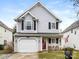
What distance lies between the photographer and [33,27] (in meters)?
45.6

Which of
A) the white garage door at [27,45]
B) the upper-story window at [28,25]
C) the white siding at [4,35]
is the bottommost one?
the white garage door at [27,45]

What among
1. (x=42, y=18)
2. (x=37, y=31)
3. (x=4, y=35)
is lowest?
(x=4, y=35)

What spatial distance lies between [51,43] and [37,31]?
154 inches

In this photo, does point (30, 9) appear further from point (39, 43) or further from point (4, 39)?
point (4, 39)

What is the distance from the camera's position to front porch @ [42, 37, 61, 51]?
46312 millimetres

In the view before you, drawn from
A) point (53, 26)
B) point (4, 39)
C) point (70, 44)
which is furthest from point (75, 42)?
point (4, 39)

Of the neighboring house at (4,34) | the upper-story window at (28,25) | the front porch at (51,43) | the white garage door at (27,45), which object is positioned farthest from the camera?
the neighboring house at (4,34)

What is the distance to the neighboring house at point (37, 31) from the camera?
145 ft

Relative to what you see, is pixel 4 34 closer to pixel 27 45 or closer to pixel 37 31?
pixel 37 31

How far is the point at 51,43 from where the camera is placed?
47.0 m

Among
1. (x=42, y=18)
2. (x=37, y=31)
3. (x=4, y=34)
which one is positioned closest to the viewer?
(x=37, y=31)

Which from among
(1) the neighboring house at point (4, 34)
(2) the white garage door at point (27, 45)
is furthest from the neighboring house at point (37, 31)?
(1) the neighboring house at point (4, 34)

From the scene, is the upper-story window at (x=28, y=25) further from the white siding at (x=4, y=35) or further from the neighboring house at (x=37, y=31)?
the white siding at (x=4, y=35)

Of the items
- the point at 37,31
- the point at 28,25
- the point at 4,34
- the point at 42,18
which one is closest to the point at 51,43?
the point at 37,31
